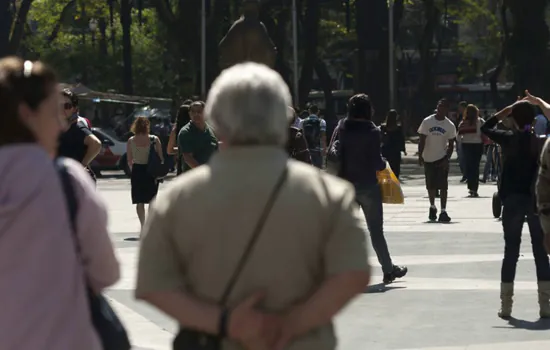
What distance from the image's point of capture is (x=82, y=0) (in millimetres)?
58969

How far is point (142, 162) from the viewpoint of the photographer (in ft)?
60.5

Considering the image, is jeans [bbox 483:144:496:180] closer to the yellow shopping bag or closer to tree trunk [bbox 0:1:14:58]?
the yellow shopping bag

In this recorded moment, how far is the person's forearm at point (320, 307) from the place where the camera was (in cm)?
411

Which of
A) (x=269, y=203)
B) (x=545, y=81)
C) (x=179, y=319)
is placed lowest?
(x=545, y=81)

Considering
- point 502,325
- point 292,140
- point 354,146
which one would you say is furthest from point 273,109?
point 292,140

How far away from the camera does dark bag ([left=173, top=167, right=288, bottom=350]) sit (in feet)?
13.4

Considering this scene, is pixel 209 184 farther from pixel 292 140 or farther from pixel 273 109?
pixel 292 140

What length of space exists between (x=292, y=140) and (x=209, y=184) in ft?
35.8

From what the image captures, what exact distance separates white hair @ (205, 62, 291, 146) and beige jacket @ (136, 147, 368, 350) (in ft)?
0.12

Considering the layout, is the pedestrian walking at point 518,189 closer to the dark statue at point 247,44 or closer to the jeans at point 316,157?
the dark statue at point 247,44

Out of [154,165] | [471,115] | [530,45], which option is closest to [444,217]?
[154,165]

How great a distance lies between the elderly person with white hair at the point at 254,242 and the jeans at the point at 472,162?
71.3 ft

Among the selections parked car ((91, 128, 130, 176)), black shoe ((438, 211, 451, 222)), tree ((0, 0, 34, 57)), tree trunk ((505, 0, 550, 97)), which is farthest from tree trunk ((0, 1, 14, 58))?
black shoe ((438, 211, 451, 222))

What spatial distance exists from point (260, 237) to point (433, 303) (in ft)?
26.4
